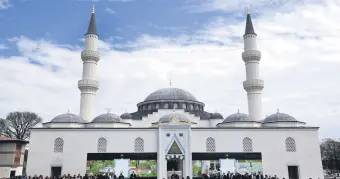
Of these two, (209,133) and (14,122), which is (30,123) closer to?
(14,122)

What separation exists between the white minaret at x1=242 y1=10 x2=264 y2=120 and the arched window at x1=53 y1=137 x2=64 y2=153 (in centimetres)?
1942

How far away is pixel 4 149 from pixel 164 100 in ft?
55.2

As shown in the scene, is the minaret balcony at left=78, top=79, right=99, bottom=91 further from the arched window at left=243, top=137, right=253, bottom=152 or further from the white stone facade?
the arched window at left=243, top=137, right=253, bottom=152

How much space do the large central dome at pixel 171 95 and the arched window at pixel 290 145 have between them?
1291cm

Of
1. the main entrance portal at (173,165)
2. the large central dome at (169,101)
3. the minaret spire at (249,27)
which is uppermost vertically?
the minaret spire at (249,27)

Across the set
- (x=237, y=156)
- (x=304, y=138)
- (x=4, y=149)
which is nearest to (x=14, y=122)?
(x=4, y=149)

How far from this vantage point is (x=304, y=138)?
26125 millimetres


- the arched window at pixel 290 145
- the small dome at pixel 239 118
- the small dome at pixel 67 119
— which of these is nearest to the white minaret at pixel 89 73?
the small dome at pixel 67 119

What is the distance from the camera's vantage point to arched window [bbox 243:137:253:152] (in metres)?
25.9

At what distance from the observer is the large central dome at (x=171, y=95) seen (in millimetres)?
34844

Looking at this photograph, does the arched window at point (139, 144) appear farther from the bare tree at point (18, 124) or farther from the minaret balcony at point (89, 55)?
the bare tree at point (18, 124)

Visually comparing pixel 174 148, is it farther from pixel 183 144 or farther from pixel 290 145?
pixel 290 145

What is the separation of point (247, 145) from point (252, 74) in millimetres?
10172

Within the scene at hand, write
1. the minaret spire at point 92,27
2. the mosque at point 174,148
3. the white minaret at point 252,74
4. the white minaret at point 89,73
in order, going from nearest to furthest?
the mosque at point 174,148, the white minaret at point 89,73, the white minaret at point 252,74, the minaret spire at point 92,27
